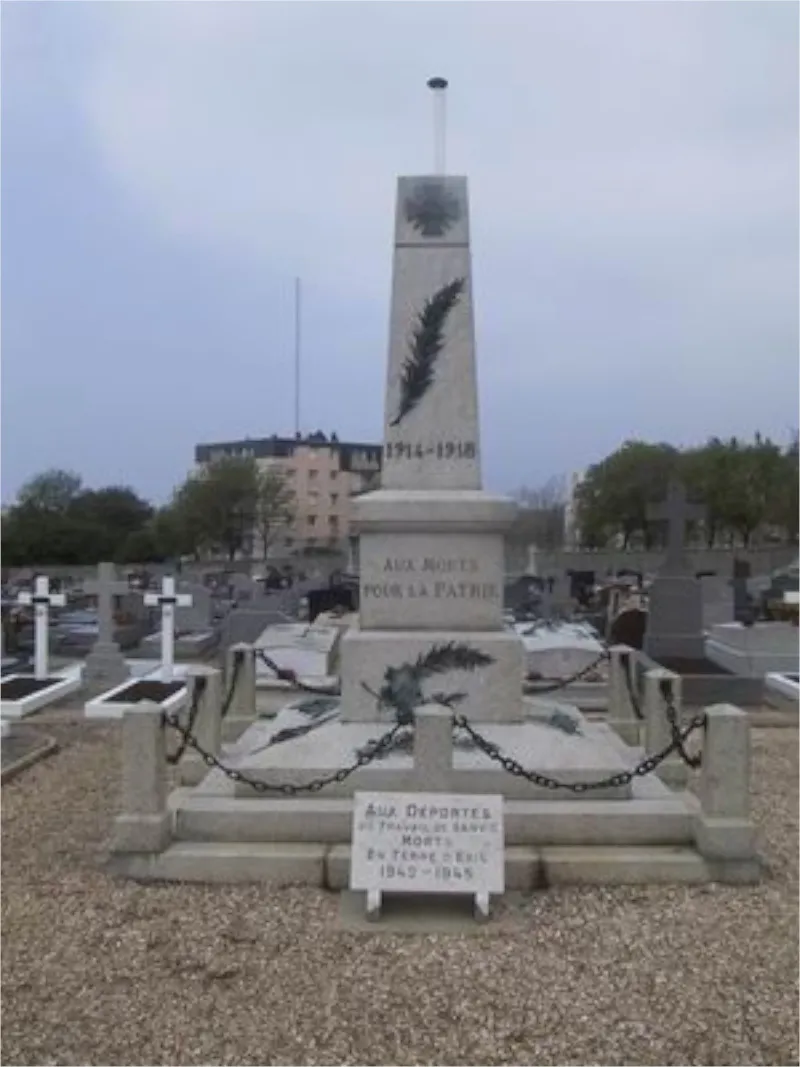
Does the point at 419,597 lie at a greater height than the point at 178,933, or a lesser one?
greater

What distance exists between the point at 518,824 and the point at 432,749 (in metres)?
0.62

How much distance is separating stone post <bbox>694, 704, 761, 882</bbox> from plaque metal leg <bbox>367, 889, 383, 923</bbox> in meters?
1.81

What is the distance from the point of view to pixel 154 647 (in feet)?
56.5

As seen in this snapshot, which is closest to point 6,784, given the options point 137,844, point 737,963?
point 137,844

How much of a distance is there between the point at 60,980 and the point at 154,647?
42.6 ft

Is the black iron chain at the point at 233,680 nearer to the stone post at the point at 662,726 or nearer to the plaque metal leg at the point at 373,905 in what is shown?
the stone post at the point at 662,726

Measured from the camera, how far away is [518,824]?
19.6 ft

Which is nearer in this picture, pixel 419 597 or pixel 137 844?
pixel 137 844

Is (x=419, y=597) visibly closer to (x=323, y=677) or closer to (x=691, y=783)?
(x=691, y=783)

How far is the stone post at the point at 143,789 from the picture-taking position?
580 cm

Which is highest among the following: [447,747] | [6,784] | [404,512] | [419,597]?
[404,512]

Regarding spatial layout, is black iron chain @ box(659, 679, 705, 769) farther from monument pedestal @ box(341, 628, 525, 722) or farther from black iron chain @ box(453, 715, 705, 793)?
monument pedestal @ box(341, 628, 525, 722)

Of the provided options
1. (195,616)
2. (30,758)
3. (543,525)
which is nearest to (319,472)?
(543,525)

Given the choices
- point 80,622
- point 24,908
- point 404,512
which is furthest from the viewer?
point 80,622
